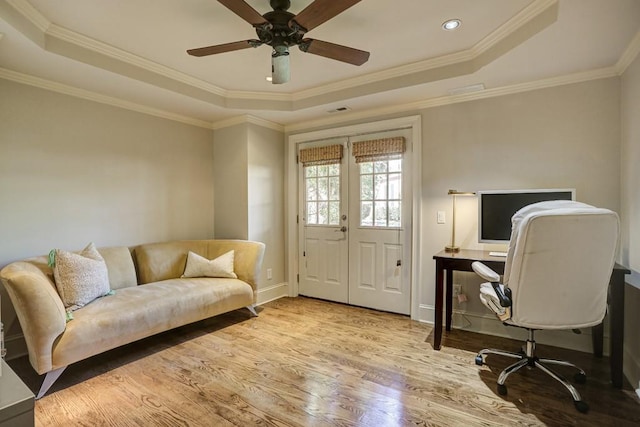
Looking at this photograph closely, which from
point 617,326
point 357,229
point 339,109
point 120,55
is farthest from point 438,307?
point 120,55

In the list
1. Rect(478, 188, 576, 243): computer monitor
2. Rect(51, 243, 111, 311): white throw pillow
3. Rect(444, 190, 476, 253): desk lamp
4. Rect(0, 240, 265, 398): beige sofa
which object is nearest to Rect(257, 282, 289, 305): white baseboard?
Rect(0, 240, 265, 398): beige sofa

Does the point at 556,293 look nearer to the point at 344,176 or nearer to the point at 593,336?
the point at 593,336

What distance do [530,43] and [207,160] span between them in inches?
141

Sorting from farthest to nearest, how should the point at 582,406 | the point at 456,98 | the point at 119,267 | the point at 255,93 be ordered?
the point at 255,93 → the point at 456,98 → the point at 119,267 → the point at 582,406

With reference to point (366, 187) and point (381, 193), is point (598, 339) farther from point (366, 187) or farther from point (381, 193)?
point (366, 187)

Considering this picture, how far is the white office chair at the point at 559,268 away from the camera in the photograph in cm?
183

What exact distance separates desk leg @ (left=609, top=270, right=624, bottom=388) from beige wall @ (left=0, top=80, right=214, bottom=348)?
4062mm

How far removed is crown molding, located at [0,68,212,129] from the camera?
8.62 feet

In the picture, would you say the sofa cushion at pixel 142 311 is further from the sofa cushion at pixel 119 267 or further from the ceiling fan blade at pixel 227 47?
the ceiling fan blade at pixel 227 47

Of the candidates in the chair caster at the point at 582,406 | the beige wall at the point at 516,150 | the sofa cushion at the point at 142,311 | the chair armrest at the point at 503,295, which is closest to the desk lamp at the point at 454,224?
the beige wall at the point at 516,150

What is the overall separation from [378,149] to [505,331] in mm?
2217

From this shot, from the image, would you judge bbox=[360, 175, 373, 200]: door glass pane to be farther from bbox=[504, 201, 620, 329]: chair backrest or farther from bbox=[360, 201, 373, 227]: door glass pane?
bbox=[504, 201, 620, 329]: chair backrest

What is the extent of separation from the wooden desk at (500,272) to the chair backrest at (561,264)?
0.27 metres

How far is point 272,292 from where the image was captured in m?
4.15
